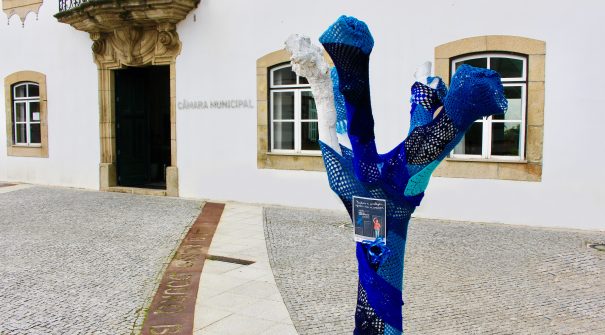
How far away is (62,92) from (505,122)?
9804 millimetres

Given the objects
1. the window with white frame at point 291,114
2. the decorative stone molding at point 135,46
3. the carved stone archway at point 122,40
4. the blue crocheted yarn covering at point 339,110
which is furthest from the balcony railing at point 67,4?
the blue crocheted yarn covering at point 339,110

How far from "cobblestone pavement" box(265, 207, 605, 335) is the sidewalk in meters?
0.14

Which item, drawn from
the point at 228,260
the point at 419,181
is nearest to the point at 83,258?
the point at 228,260

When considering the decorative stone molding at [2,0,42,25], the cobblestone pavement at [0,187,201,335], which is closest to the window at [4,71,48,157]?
the decorative stone molding at [2,0,42,25]

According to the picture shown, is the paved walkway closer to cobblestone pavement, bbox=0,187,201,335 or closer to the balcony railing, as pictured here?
cobblestone pavement, bbox=0,187,201,335

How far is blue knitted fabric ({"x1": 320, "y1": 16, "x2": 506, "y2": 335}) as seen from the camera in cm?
234

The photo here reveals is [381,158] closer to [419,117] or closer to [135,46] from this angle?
[419,117]

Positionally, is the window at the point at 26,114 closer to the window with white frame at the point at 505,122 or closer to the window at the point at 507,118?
the window at the point at 507,118

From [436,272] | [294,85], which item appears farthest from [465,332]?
[294,85]

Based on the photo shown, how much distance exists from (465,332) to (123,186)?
1002 centimetres

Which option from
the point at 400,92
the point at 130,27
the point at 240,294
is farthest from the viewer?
the point at 130,27

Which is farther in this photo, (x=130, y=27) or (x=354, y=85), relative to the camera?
(x=130, y=27)

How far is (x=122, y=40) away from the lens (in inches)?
461

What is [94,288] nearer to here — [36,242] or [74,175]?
[36,242]
